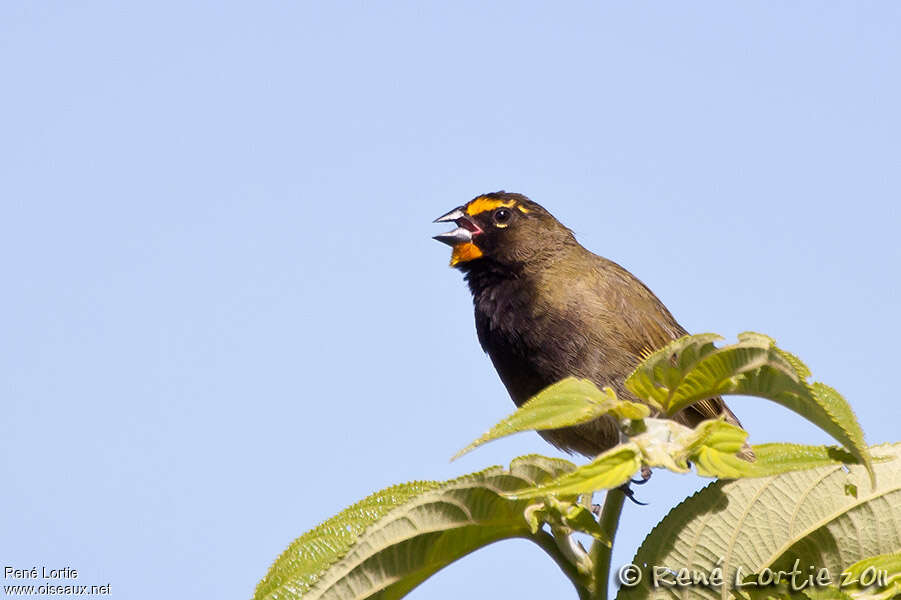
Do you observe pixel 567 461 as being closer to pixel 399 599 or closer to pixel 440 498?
pixel 440 498

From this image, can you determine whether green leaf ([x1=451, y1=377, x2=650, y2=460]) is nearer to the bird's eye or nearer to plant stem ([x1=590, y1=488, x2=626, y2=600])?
plant stem ([x1=590, y1=488, x2=626, y2=600])

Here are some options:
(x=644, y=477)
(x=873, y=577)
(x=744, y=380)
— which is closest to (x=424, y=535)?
(x=744, y=380)

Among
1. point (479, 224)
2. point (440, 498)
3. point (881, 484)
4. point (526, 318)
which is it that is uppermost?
point (479, 224)

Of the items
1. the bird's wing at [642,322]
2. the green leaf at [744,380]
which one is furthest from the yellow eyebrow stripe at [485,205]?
the green leaf at [744,380]

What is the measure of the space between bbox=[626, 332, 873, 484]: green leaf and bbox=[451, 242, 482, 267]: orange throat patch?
13.2 ft

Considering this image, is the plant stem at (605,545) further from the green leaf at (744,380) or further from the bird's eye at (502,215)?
the bird's eye at (502,215)

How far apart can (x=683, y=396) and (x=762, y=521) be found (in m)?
0.31

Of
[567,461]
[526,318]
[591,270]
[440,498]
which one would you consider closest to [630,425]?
[567,461]

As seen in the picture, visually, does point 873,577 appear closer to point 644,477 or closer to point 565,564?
point 565,564

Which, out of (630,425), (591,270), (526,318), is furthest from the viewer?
(591,270)

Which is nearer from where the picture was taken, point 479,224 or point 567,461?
point 567,461

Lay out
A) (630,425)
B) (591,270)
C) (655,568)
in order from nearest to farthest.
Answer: (630,425) < (655,568) < (591,270)

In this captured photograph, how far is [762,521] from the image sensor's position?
195 cm

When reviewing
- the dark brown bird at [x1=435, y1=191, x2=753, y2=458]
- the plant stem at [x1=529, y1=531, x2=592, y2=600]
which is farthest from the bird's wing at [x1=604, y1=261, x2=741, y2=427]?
the plant stem at [x1=529, y1=531, x2=592, y2=600]
